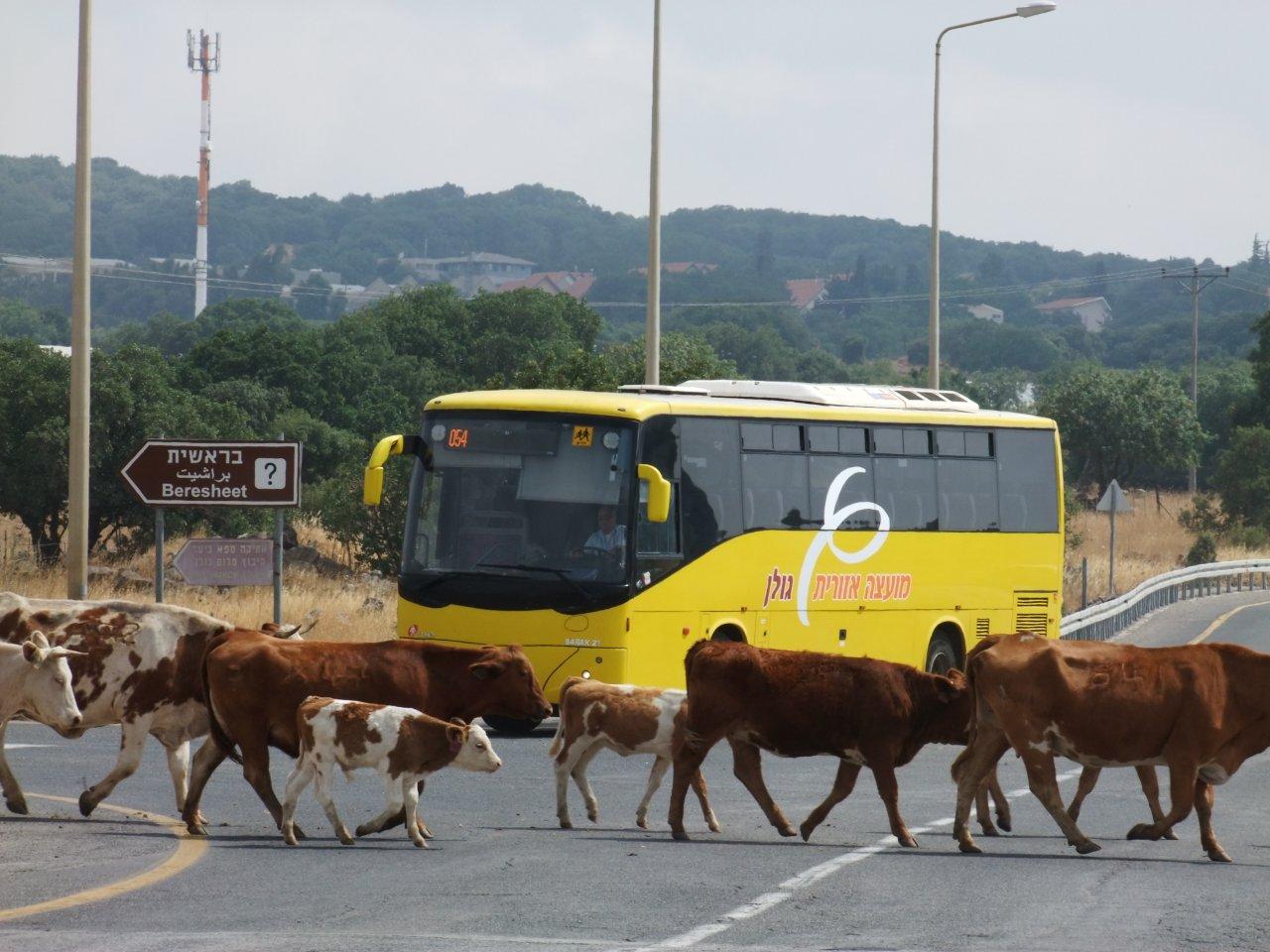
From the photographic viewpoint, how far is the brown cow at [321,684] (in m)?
14.0

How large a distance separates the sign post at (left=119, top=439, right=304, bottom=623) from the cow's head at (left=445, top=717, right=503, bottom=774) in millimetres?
11580

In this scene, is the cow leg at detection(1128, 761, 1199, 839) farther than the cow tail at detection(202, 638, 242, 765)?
No

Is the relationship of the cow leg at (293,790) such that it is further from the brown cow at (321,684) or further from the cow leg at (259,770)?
the cow leg at (259,770)

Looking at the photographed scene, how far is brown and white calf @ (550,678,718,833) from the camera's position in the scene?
1470 centimetres

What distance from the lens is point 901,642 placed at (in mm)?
25141

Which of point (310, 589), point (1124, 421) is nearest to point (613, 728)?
point (310, 589)

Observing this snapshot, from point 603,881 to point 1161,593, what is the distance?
115 ft

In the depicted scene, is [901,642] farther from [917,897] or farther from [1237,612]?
[1237,612]

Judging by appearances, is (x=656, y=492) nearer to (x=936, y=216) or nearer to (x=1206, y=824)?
(x=1206, y=824)

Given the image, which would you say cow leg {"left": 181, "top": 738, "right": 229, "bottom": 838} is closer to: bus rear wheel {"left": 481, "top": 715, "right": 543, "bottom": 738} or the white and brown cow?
the white and brown cow

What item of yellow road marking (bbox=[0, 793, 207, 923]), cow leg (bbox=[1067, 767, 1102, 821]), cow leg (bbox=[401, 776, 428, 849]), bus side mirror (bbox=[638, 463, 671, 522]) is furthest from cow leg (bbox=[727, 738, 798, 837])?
bus side mirror (bbox=[638, 463, 671, 522])

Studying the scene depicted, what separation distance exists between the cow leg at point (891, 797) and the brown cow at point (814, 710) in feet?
0.04

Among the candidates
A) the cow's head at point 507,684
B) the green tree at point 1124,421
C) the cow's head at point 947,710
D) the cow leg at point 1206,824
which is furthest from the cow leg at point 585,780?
the green tree at point 1124,421

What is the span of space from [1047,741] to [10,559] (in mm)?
26303
